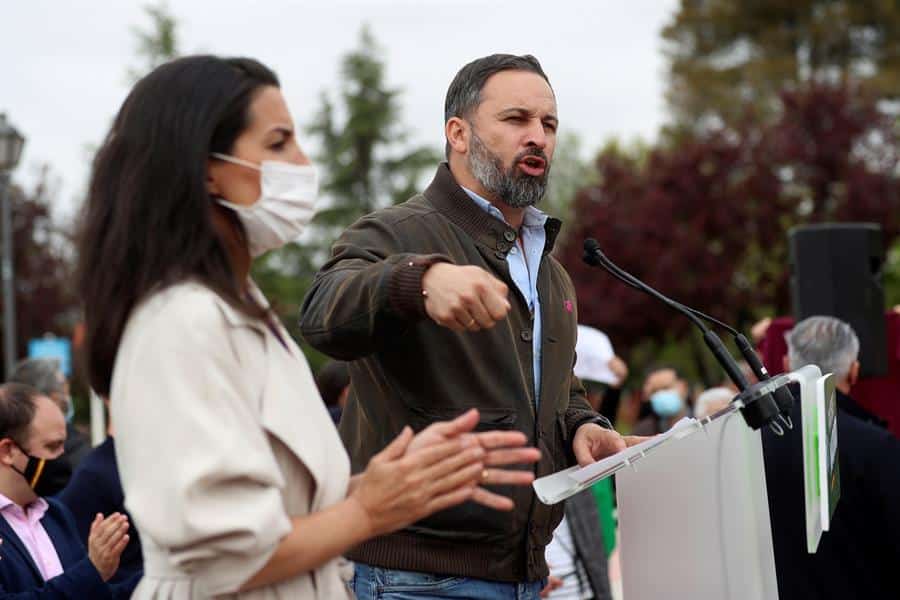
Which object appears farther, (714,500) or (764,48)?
(764,48)

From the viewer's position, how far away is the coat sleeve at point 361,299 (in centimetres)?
261

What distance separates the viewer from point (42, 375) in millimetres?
7176

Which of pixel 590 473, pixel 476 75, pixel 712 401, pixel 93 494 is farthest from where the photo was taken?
pixel 712 401

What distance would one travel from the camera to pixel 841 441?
4668 millimetres

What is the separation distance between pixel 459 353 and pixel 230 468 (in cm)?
117

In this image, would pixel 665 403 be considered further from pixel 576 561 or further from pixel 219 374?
pixel 219 374

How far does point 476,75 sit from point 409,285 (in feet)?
3.54

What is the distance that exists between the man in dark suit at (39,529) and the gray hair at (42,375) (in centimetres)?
203

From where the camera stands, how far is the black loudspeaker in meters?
7.58

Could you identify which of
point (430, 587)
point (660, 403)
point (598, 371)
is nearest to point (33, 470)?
point (430, 587)

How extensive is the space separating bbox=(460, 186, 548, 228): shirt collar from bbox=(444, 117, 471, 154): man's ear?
12cm

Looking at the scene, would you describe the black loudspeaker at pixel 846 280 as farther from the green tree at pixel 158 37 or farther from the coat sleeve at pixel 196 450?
the green tree at pixel 158 37

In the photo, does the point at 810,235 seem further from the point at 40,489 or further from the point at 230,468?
the point at 230,468

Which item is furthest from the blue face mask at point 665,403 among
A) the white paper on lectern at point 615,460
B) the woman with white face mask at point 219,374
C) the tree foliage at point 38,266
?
the tree foliage at point 38,266
